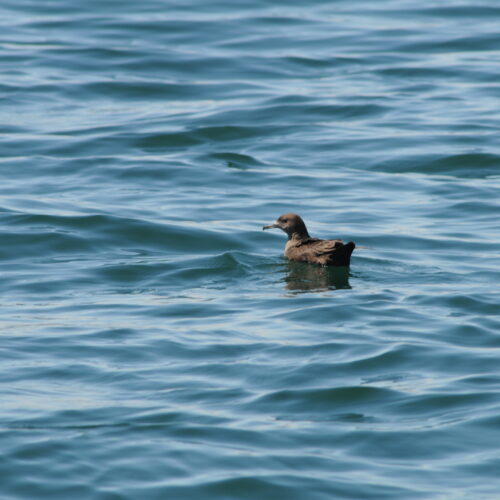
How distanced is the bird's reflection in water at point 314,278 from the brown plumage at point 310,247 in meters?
0.09

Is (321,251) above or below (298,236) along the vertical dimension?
below

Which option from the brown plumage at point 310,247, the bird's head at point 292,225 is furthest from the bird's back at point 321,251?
the bird's head at point 292,225

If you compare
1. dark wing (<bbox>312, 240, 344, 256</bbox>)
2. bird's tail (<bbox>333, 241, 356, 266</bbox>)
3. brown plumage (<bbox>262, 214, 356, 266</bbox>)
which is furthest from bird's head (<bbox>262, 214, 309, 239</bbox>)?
bird's tail (<bbox>333, 241, 356, 266</bbox>)

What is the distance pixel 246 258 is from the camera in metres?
12.6

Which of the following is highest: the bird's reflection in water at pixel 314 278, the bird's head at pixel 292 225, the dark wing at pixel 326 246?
the bird's head at pixel 292 225

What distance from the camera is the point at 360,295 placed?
36.2 ft

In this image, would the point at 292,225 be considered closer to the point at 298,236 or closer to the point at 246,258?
the point at 298,236

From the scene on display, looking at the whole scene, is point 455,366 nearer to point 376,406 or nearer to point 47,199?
point 376,406

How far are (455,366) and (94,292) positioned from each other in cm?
402

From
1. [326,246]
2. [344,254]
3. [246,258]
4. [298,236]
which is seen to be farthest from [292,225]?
[344,254]

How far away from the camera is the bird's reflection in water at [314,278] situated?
1156cm

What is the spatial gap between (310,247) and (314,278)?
1.21ft

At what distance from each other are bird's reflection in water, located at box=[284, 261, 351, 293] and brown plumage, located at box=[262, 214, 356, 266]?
0.09 meters

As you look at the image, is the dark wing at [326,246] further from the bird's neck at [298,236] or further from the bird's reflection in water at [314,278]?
the bird's neck at [298,236]
